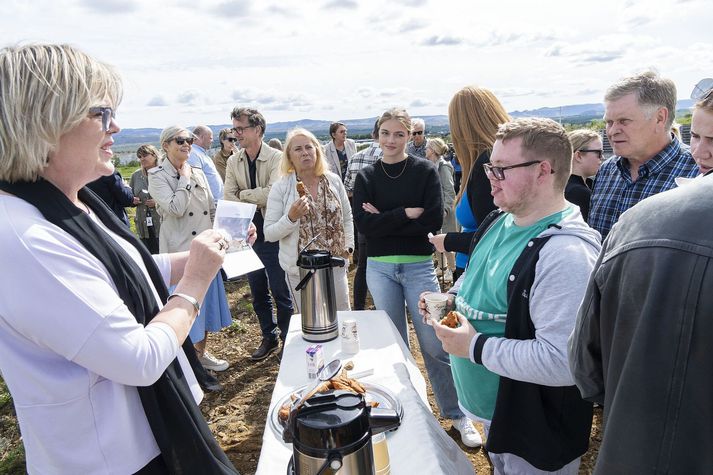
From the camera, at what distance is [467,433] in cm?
298

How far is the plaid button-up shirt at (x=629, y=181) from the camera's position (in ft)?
7.89

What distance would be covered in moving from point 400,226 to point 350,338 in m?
1.18

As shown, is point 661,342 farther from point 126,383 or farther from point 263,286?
point 263,286

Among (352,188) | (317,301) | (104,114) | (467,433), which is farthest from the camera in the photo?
(352,188)

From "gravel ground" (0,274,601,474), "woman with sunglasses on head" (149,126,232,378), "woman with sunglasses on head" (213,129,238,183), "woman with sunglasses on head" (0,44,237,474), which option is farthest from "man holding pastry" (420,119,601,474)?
"woman with sunglasses on head" (213,129,238,183)

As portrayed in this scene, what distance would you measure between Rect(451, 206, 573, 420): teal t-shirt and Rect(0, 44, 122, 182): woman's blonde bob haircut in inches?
57.1

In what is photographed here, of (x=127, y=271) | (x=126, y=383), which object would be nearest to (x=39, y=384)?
(x=126, y=383)

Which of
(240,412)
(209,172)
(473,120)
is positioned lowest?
(240,412)

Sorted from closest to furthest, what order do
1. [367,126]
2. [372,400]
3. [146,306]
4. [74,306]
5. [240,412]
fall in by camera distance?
1. [74,306]
2. [146,306]
3. [372,400]
4. [240,412]
5. [367,126]

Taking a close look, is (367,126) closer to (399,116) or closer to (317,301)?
(399,116)

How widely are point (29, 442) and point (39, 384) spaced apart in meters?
0.24

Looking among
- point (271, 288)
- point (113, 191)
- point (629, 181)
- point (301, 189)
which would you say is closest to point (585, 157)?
point (629, 181)

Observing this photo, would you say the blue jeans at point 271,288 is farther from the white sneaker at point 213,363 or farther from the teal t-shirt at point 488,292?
the teal t-shirt at point 488,292

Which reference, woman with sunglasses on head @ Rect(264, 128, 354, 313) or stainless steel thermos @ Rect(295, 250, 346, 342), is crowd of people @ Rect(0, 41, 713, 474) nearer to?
stainless steel thermos @ Rect(295, 250, 346, 342)
